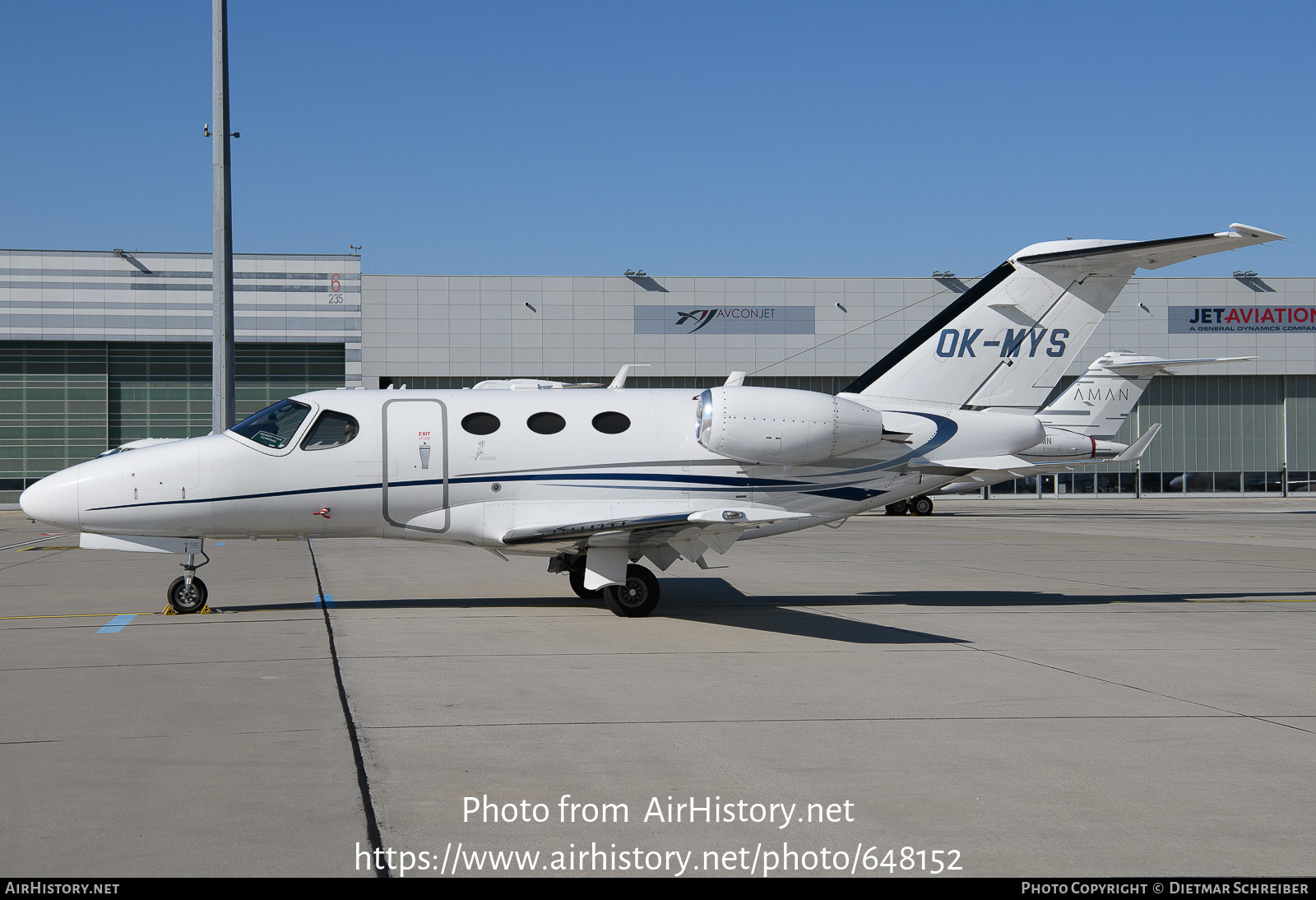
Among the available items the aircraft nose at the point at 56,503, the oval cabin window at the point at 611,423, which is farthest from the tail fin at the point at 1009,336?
the aircraft nose at the point at 56,503

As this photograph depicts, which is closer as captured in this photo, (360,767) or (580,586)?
(360,767)

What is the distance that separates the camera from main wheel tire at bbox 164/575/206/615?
12.7 m

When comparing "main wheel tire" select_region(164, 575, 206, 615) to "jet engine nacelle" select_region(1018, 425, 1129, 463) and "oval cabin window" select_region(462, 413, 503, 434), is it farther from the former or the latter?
"jet engine nacelle" select_region(1018, 425, 1129, 463)

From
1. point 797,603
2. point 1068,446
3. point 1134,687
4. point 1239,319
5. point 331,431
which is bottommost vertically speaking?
point 797,603

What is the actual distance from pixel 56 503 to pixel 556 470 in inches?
221

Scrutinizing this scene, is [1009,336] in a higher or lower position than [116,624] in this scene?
higher

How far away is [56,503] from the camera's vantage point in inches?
484

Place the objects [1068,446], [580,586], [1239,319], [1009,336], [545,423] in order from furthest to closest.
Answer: [1239,319]
[1068,446]
[1009,336]
[580,586]
[545,423]

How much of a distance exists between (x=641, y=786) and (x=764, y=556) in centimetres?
1733

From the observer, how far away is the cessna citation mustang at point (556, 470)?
1255 centimetres

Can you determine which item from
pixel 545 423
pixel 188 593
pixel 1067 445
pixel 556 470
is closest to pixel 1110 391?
pixel 1067 445

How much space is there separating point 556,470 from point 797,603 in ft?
12.1

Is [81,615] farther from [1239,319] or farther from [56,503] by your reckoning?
[1239,319]

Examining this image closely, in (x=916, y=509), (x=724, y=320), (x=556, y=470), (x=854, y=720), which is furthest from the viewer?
Result: (x=724, y=320)
